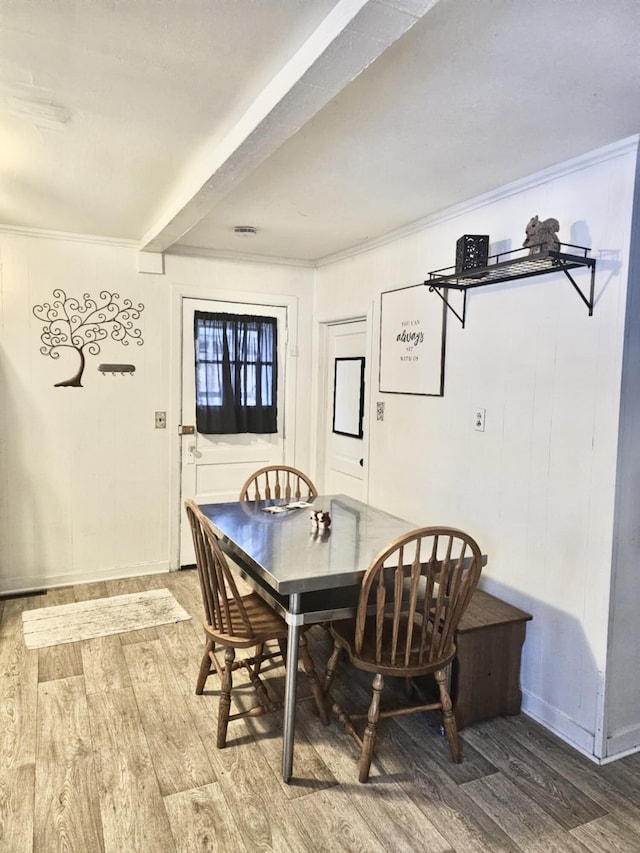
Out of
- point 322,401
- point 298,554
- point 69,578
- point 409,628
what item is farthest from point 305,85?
point 69,578

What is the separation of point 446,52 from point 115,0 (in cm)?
87

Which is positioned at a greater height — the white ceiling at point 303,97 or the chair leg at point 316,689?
the white ceiling at point 303,97

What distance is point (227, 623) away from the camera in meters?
2.23

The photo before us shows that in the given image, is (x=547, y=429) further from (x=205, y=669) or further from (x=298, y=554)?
(x=205, y=669)

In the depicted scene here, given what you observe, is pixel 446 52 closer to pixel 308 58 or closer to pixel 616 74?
pixel 308 58

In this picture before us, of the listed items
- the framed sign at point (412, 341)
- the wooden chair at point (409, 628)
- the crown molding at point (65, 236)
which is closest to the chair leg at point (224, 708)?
the wooden chair at point (409, 628)

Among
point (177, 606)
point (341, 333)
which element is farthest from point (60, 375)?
point (341, 333)

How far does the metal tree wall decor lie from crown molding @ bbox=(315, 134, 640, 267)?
65.1 inches

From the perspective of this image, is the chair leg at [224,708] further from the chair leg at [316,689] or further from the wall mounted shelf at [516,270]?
the wall mounted shelf at [516,270]

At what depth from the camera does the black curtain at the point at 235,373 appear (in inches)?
167

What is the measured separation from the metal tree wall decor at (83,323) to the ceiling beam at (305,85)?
4.94 feet

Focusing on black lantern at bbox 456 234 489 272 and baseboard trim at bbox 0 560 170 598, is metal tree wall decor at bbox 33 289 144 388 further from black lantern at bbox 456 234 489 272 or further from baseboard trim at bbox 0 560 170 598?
black lantern at bbox 456 234 489 272

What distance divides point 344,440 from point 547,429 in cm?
201

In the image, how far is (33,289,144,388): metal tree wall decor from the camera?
3787 millimetres
